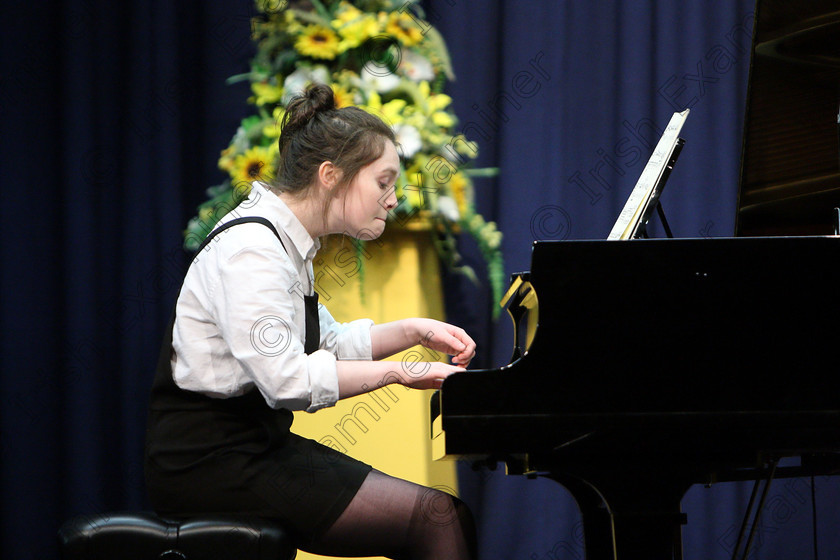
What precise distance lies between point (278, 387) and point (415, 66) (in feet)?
4.29

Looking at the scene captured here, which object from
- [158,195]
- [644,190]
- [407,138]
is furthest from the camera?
[158,195]

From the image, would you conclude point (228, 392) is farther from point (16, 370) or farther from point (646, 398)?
point (16, 370)

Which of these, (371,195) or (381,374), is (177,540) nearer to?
(381,374)

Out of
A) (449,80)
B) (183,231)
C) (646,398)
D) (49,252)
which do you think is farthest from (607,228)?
(49,252)

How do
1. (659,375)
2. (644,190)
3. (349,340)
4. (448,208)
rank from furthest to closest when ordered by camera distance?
(448,208)
(349,340)
(644,190)
(659,375)

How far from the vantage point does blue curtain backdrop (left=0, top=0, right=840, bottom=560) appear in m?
2.54

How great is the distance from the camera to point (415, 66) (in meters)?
2.30

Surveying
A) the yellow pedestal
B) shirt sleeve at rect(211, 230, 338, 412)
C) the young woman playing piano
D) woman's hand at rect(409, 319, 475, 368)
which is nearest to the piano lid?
woman's hand at rect(409, 319, 475, 368)

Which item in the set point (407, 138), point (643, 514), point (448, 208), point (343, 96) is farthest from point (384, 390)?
point (643, 514)

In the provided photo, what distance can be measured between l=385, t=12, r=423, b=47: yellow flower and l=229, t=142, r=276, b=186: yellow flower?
48cm

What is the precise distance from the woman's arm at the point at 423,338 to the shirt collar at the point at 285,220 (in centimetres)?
28

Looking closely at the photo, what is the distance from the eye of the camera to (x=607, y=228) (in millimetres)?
2670

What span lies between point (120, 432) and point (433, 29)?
62.8 inches

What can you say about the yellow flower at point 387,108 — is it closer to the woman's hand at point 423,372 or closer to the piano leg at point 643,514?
the woman's hand at point 423,372
